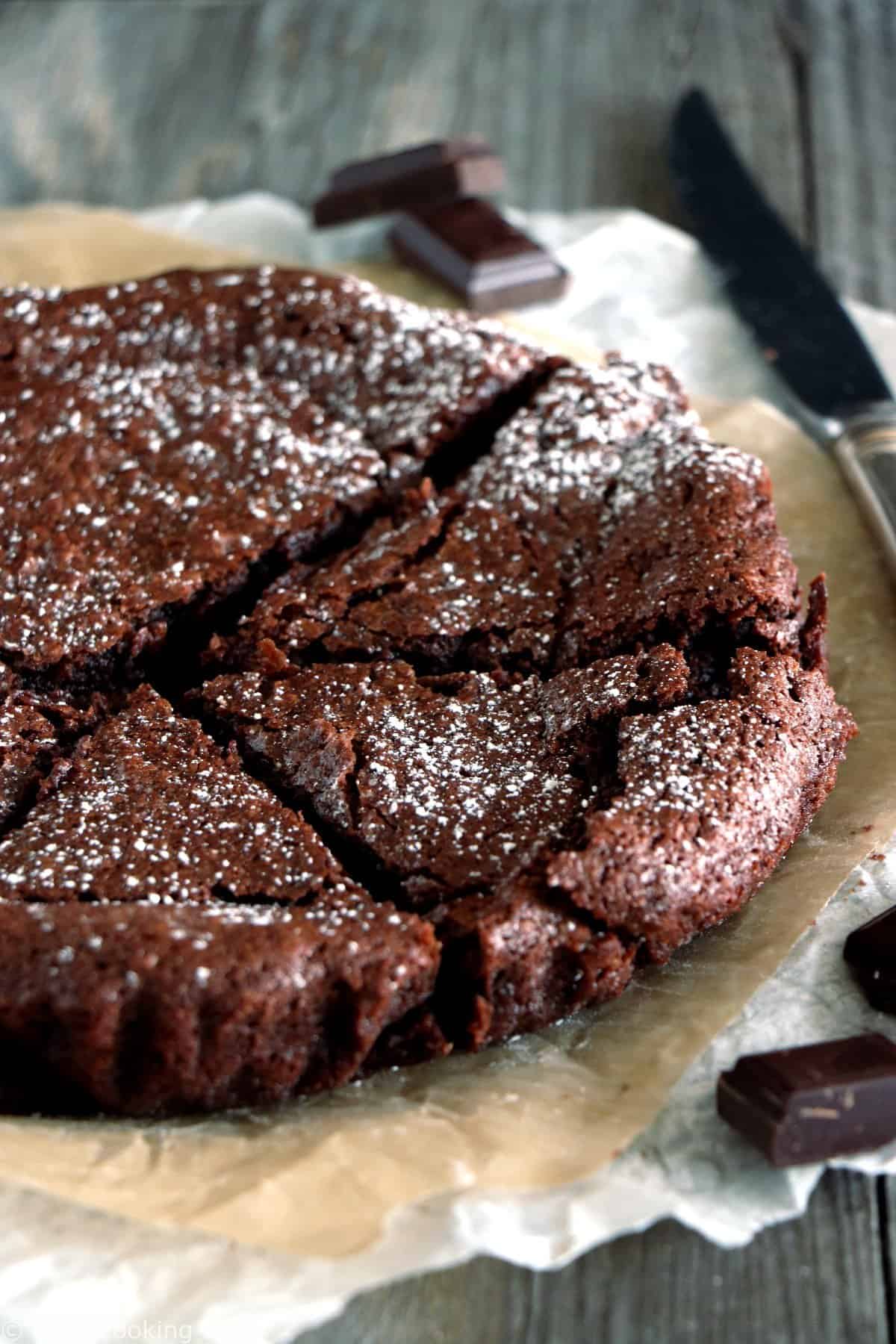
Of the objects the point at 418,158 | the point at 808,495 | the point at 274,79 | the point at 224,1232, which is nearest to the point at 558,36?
the point at 274,79

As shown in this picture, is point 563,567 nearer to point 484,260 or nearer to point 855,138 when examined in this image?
point 484,260

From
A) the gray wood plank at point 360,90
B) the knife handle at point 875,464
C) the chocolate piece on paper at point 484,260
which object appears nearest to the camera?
the knife handle at point 875,464

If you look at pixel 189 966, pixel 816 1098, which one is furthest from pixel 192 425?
pixel 816 1098

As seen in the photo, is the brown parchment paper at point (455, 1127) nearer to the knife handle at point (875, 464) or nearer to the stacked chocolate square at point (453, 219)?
the knife handle at point (875, 464)

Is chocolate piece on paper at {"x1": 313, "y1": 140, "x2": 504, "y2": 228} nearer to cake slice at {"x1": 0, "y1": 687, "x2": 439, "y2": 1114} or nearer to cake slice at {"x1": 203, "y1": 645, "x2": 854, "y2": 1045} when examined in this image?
cake slice at {"x1": 203, "y1": 645, "x2": 854, "y2": 1045}

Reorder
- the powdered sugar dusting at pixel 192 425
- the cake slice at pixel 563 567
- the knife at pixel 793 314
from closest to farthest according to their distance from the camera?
the cake slice at pixel 563 567
the powdered sugar dusting at pixel 192 425
the knife at pixel 793 314

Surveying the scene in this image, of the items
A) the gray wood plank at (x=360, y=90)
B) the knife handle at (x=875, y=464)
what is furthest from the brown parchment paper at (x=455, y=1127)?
the gray wood plank at (x=360, y=90)
